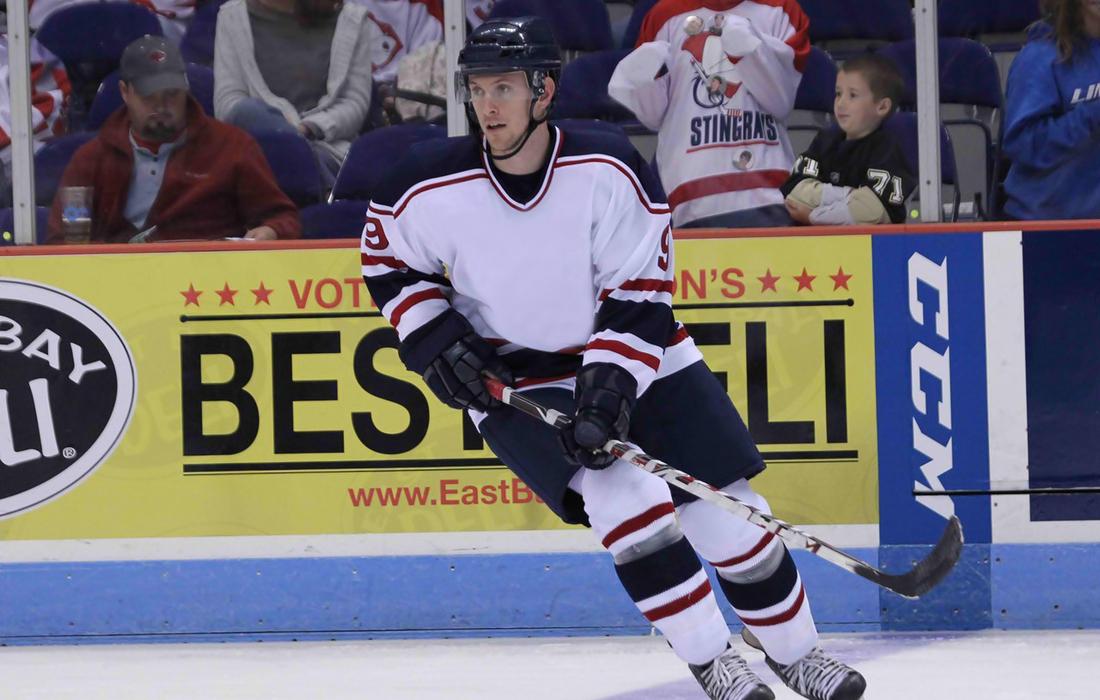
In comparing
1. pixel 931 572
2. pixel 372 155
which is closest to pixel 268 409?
pixel 372 155

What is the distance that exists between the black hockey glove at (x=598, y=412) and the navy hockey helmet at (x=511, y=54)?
17.7 inches

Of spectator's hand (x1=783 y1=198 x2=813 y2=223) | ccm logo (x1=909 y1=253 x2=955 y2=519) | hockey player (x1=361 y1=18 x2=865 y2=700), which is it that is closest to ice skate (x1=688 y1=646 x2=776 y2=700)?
hockey player (x1=361 y1=18 x2=865 y2=700)

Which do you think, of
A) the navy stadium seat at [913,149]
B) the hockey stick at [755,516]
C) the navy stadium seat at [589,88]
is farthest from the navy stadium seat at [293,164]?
the navy stadium seat at [913,149]

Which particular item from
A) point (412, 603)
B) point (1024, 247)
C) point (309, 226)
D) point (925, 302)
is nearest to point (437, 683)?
point (412, 603)

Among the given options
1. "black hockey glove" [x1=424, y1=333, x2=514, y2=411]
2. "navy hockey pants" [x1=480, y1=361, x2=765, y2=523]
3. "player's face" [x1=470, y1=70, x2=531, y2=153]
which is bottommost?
"navy hockey pants" [x1=480, y1=361, x2=765, y2=523]

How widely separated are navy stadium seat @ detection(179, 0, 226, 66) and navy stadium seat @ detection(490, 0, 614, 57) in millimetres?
613

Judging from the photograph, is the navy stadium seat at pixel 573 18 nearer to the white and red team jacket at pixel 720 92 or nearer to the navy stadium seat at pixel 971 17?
the white and red team jacket at pixel 720 92

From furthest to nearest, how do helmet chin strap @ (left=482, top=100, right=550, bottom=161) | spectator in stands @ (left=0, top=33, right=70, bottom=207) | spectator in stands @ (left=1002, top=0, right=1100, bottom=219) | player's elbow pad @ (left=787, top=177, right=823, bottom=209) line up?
1. spectator in stands @ (left=0, top=33, right=70, bottom=207)
2. player's elbow pad @ (left=787, top=177, right=823, bottom=209)
3. spectator in stands @ (left=1002, top=0, right=1100, bottom=219)
4. helmet chin strap @ (left=482, top=100, right=550, bottom=161)

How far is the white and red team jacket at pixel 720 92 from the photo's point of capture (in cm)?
352

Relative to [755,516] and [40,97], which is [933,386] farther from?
[40,97]

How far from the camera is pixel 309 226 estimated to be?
11.9 feet

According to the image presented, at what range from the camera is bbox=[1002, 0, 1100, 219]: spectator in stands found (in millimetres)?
3436

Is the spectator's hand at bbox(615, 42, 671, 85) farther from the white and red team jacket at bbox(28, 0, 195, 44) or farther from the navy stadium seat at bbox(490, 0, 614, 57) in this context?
the white and red team jacket at bbox(28, 0, 195, 44)

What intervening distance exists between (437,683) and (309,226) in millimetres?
1077
